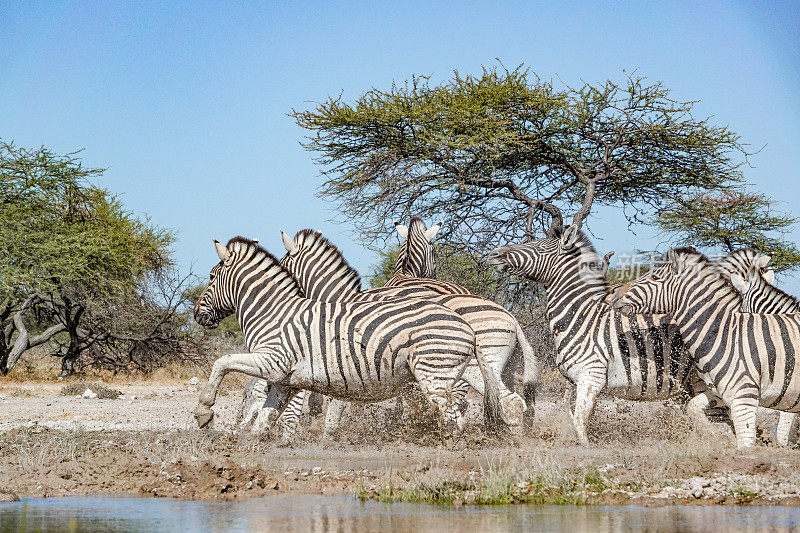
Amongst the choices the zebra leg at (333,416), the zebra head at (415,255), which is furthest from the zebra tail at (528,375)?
the zebra head at (415,255)

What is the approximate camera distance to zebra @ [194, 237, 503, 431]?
8.70 m

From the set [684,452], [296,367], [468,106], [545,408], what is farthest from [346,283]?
[468,106]

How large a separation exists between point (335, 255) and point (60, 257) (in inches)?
541

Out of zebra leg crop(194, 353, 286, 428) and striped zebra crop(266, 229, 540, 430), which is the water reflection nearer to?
zebra leg crop(194, 353, 286, 428)

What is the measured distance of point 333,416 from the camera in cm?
1030

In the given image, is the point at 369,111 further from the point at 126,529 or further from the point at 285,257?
the point at 126,529

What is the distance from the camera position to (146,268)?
85.7 feet

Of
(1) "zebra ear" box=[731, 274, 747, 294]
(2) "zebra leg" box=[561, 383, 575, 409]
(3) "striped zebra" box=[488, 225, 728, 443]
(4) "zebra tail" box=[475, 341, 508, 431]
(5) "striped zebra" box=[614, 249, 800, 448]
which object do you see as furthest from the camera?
(1) "zebra ear" box=[731, 274, 747, 294]

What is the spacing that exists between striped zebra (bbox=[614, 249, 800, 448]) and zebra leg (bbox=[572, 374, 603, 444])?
1031mm

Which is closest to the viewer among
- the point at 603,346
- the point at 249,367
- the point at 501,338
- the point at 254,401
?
the point at 249,367

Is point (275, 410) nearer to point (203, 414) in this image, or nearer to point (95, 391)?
point (203, 414)

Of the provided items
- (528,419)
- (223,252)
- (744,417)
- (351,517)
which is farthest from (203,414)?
(744,417)

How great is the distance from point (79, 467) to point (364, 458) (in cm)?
249

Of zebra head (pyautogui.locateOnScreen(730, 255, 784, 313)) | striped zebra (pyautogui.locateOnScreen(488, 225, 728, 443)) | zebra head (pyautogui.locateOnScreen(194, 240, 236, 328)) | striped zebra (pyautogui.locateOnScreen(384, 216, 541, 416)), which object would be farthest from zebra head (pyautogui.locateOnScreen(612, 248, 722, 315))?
zebra head (pyautogui.locateOnScreen(194, 240, 236, 328))
